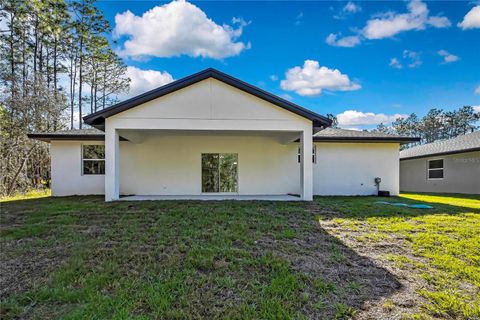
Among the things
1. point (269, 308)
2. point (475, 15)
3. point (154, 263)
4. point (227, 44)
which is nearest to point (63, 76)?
point (227, 44)

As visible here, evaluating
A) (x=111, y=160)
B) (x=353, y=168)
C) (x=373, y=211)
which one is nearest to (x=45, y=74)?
(x=111, y=160)

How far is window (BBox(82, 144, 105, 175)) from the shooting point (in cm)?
1267

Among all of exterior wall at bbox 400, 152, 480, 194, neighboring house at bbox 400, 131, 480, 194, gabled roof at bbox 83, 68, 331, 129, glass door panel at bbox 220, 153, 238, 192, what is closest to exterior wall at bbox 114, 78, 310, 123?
gabled roof at bbox 83, 68, 331, 129

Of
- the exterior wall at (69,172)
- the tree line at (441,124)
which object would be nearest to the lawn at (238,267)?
the exterior wall at (69,172)

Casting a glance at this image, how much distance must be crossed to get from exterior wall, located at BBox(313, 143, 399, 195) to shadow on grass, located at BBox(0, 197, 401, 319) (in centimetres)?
647

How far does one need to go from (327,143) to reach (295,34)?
6.23 metres

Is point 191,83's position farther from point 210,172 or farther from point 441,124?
point 441,124

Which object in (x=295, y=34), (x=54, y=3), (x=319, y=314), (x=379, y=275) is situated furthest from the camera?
(x=54, y=3)

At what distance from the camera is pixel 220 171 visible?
12.9m

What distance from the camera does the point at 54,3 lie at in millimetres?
19188

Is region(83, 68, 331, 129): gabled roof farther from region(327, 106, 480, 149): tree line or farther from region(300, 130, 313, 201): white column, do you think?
region(327, 106, 480, 149): tree line

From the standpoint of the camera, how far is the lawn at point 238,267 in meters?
3.22

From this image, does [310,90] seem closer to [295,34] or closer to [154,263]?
[295,34]

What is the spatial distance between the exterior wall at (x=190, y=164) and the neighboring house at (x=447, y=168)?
34.8ft
